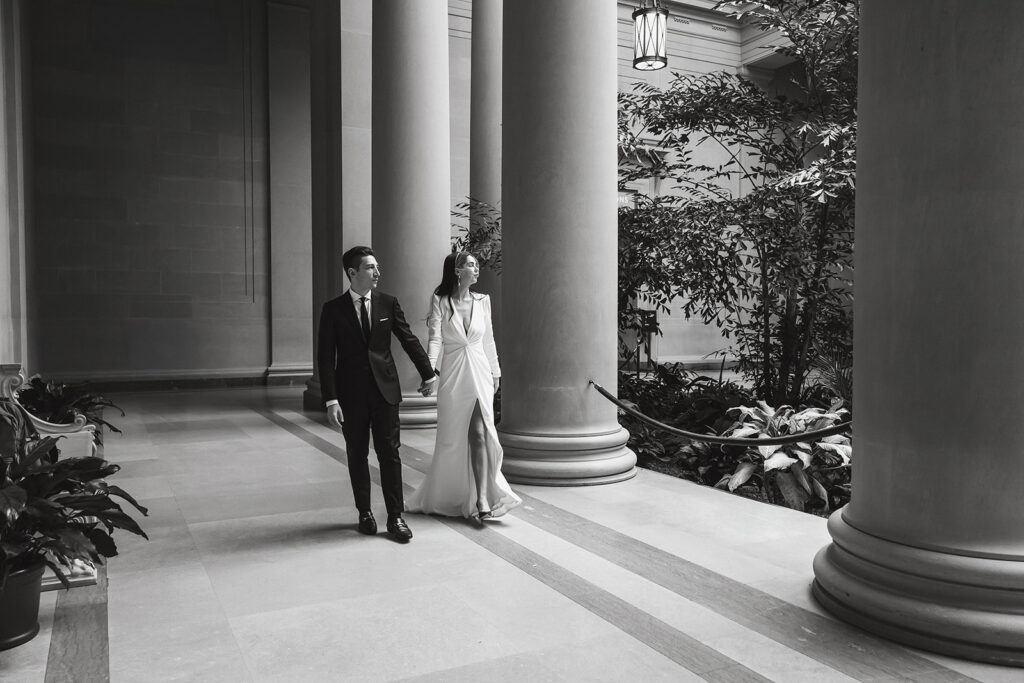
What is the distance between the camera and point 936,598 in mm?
3561

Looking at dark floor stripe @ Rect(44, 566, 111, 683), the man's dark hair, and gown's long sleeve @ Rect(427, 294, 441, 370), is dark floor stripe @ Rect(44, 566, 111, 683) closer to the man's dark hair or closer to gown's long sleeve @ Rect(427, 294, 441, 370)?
the man's dark hair

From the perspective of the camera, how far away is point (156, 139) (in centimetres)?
1656

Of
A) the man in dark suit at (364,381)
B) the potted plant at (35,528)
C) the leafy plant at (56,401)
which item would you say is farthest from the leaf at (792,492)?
the leafy plant at (56,401)

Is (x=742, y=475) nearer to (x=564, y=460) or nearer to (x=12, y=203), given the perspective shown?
(x=564, y=460)

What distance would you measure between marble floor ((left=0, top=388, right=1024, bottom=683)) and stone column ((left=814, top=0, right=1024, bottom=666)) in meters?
0.29

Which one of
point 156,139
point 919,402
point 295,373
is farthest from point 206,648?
point 156,139

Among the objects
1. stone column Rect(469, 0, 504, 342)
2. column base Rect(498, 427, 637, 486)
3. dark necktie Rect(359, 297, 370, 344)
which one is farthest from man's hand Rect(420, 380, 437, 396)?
stone column Rect(469, 0, 504, 342)

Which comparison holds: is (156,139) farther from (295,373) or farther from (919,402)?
(919,402)

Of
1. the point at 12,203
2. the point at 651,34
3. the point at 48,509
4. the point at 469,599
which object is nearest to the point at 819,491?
the point at 469,599

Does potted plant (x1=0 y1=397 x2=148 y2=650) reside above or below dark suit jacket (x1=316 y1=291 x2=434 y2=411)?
below

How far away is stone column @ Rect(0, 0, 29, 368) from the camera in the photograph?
353 inches

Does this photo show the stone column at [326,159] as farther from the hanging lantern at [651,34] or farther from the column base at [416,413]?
the hanging lantern at [651,34]

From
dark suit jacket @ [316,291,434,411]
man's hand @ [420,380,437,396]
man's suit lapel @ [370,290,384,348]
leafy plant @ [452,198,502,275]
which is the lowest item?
man's hand @ [420,380,437,396]

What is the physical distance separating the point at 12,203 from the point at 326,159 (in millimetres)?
4387
